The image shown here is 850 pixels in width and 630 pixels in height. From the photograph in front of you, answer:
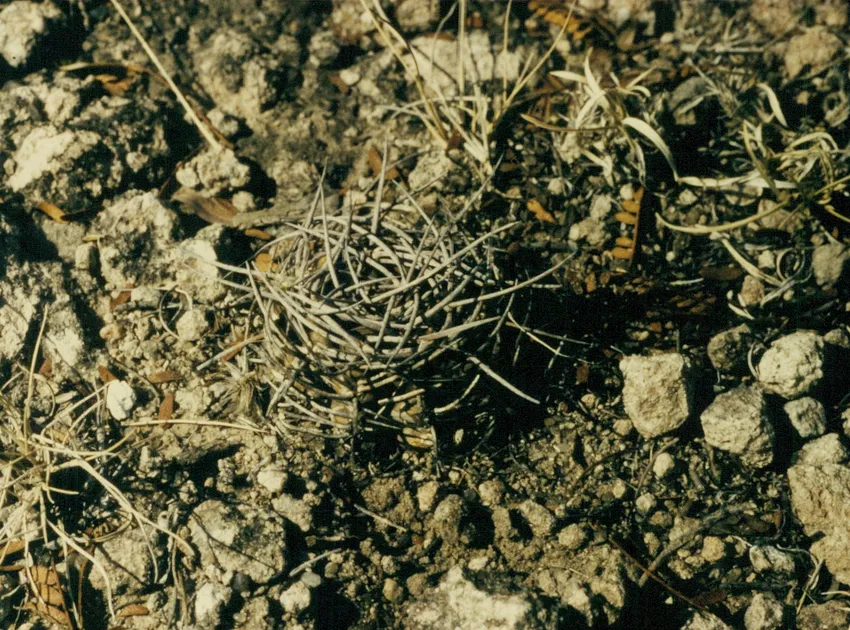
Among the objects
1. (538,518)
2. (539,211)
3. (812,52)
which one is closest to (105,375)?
(538,518)

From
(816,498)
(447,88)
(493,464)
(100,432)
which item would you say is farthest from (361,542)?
(447,88)

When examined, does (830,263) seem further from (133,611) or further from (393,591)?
(133,611)

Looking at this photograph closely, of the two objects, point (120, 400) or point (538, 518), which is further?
point (120, 400)

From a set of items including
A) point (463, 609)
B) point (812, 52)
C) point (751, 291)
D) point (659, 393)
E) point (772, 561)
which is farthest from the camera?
point (812, 52)

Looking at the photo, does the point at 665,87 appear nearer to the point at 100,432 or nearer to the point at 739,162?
the point at 739,162

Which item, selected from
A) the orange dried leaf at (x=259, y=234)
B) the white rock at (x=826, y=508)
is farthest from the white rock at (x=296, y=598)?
the white rock at (x=826, y=508)

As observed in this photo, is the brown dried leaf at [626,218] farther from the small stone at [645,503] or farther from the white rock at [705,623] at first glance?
the white rock at [705,623]

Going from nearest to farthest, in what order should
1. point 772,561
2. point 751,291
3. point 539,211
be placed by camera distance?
point 772,561 < point 751,291 < point 539,211
